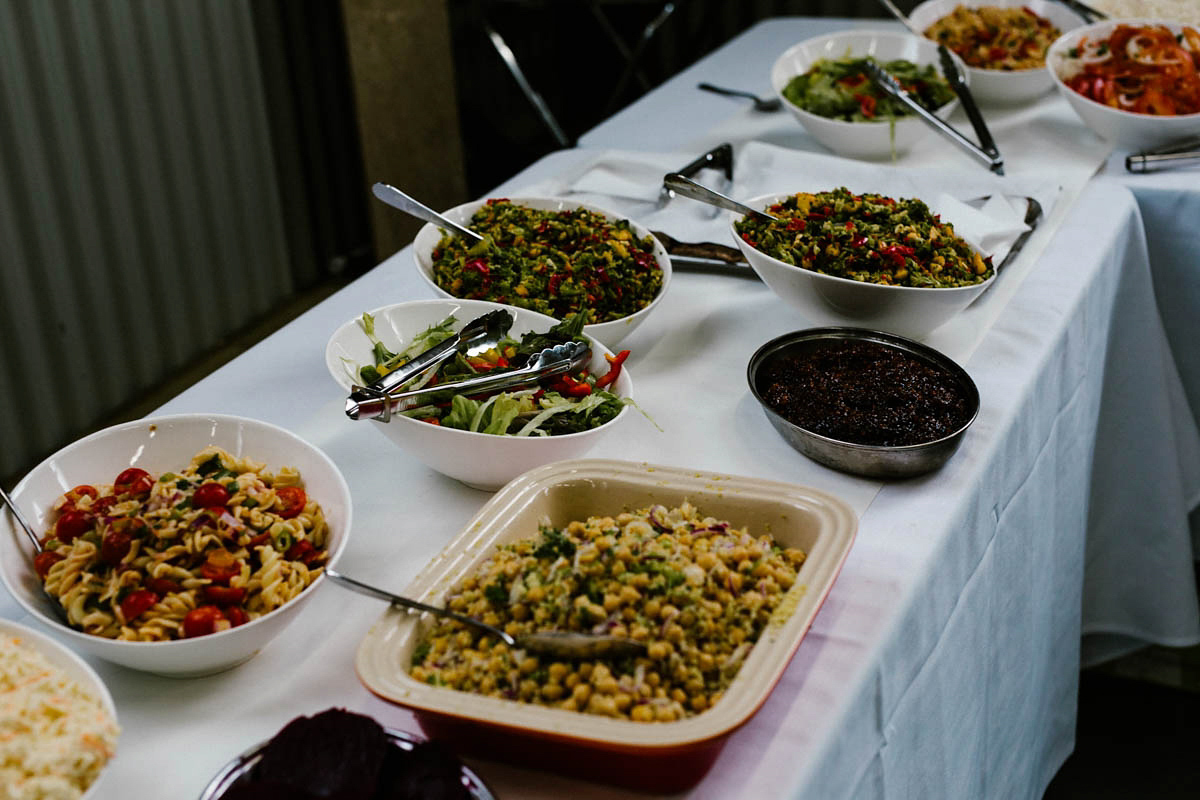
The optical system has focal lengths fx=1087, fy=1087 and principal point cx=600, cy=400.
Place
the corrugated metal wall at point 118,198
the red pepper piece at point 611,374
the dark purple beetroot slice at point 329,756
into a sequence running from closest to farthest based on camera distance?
the dark purple beetroot slice at point 329,756 < the red pepper piece at point 611,374 < the corrugated metal wall at point 118,198

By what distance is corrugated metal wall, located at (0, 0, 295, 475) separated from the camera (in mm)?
2490

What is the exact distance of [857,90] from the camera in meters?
1.98

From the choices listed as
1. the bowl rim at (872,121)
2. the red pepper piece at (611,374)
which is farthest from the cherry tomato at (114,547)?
the bowl rim at (872,121)

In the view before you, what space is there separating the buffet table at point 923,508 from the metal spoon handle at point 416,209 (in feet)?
0.50

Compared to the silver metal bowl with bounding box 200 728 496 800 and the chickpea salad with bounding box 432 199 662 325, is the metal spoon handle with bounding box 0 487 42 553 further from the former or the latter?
the chickpea salad with bounding box 432 199 662 325

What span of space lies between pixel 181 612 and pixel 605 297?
0.64 meters

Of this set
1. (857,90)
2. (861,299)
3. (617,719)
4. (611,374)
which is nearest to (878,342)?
(861,299)

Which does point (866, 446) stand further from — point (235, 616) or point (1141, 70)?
point (1141, 70)

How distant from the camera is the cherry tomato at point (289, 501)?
898 mm

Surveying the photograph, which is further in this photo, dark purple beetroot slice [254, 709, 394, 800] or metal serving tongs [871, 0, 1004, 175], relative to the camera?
metal serving tongs [871, 0, 1004, 175]

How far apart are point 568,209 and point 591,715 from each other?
0.93 meters

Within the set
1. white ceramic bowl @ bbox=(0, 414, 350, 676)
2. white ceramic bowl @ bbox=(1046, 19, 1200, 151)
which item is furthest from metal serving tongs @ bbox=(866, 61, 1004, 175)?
white ceramic bowl @ bbox=(0, 414, 350, 676)

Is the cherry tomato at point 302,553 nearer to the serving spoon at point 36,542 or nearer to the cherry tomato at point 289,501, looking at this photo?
the cherry tomato at point 289,501

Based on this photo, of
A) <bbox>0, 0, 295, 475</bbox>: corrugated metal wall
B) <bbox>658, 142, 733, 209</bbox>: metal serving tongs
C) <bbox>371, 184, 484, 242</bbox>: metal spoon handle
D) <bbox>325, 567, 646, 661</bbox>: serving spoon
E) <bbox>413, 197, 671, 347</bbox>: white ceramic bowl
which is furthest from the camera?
<bbox>0, 0, 295, 475</bbox>: corrugated metal wall
